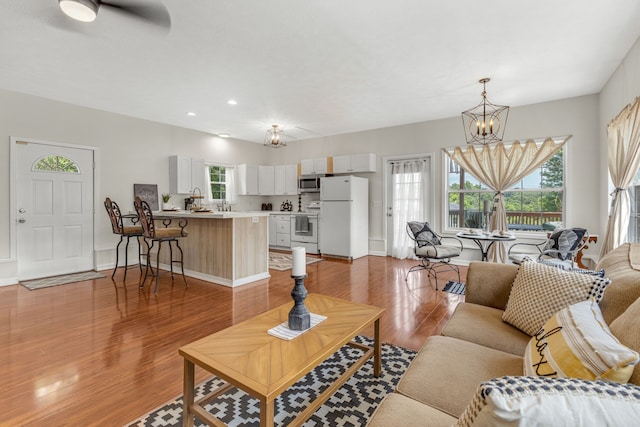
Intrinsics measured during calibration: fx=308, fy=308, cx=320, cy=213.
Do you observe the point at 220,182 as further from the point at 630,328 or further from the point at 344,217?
the point at 630,328

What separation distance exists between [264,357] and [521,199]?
5.34 m

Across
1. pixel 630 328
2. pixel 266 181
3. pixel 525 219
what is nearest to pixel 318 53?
pixel 630 328

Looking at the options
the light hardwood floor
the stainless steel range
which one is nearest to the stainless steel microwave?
the stainless steel range

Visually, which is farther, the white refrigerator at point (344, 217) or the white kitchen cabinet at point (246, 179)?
the white kitchen cabinet at point (246, 179)

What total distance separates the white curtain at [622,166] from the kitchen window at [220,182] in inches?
264

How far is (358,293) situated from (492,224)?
2934 millimetres

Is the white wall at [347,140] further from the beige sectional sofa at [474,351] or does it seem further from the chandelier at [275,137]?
the beige sectional sofa at [474,351]

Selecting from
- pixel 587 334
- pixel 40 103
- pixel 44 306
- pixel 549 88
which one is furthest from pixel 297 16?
pixel 40 103

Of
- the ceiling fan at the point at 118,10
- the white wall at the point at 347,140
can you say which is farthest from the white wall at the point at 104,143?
the ceiling fan at the point at 118,10

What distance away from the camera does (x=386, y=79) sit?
3936mm

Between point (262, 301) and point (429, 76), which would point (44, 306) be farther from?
point (429, 76)

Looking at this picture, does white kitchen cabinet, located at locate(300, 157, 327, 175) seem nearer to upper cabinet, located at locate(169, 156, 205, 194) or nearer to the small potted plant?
upper cabinet, located at locate(169, 156, 205, 194)

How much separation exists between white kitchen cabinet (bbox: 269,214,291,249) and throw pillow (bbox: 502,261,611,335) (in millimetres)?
5667

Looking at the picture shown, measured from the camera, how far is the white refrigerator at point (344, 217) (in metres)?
6.18
